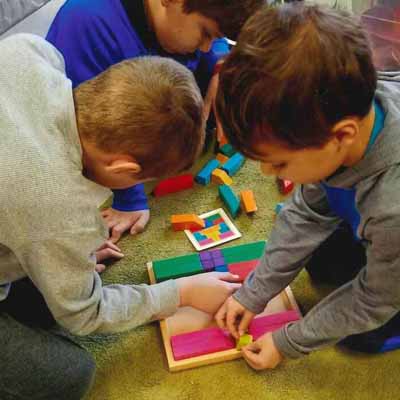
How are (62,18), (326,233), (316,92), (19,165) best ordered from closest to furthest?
(316,92) → (19,165) → (326,233) → (62,18)

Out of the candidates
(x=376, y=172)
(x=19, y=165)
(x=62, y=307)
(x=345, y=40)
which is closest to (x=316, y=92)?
(x=345, y=40)

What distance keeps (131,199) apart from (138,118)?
54 cm

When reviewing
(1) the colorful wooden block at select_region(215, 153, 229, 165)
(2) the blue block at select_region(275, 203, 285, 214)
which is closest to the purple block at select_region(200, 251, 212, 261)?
(2) the blue block at select_region(275, 203, 285, 214)

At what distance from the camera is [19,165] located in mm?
762

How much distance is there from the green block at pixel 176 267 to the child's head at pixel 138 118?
0.40m

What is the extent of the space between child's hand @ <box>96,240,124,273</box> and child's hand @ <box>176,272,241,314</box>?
222mm

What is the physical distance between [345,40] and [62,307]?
23.1 inches

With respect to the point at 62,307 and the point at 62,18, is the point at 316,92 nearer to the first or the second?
the point at 62,307

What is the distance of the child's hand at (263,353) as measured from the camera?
1.01 m

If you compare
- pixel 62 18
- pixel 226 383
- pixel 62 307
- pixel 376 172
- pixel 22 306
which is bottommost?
pixel 226 383

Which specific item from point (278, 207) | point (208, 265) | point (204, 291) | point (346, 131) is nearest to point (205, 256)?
point (208, 265)

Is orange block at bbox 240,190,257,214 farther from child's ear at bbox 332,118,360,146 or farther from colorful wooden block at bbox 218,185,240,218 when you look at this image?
child's ear at bbox 332,118,360,146

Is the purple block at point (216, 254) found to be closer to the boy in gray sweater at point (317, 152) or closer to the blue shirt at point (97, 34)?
the boy in gray sweater at point (317, 152)

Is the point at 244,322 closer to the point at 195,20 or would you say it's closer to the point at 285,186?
the point at 285,186
